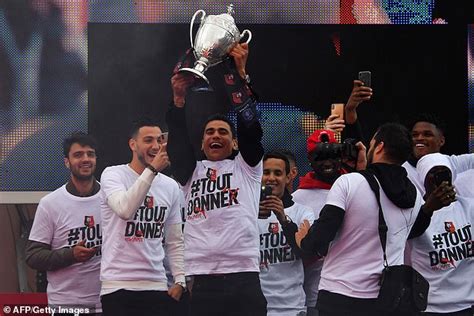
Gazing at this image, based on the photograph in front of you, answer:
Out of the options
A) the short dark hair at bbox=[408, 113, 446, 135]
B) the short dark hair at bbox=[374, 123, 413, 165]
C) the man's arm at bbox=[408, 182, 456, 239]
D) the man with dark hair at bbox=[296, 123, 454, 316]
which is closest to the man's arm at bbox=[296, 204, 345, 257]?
the man with dark hair at bbox=[296, 123, 454, 316]

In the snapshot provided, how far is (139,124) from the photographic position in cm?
620

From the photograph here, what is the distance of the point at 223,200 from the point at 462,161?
4.48 ft

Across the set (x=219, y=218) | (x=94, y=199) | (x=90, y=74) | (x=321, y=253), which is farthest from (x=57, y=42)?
(x=321, y=253)

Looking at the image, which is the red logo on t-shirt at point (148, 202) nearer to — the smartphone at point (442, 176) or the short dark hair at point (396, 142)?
the short dark hair at point (396, 142)

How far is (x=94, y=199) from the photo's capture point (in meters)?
6.28

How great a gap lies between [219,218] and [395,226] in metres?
0.87

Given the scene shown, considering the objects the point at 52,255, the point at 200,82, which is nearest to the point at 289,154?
the point at 200,82

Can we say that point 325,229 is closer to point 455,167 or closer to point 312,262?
point 312,262

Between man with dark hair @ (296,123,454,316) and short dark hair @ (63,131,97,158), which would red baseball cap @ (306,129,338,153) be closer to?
man with dark hair @ (296,123,454,316)

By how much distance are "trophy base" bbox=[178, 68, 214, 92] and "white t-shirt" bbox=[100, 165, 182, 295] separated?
A: 24.8 inches

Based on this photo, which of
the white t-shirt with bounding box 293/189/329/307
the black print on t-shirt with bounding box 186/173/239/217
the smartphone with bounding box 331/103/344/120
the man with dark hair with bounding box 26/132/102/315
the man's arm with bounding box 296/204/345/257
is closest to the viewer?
the man's arm with bounding box 296/204/345/257

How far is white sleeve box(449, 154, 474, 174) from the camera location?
20.7ft

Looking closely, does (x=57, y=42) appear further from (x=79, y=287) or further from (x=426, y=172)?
(x=426, y=172)

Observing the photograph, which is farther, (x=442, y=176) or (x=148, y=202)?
(x=148, y=202)
